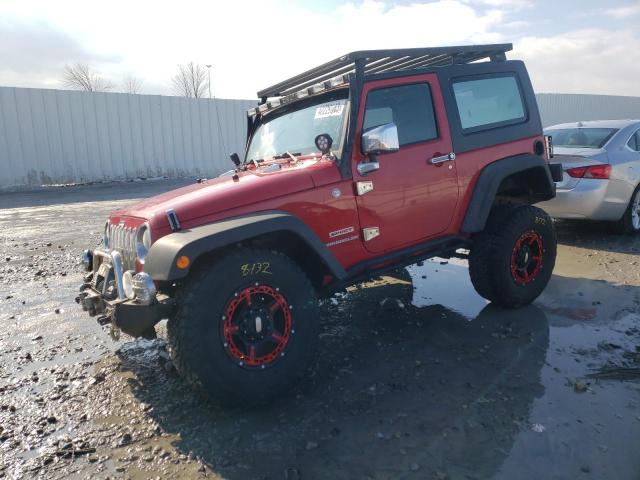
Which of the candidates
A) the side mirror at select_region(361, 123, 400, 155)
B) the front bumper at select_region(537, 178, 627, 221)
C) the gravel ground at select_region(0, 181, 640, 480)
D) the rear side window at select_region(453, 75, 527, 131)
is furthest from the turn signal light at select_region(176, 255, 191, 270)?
the front bumper at select_region(537, 178, 627, 221)

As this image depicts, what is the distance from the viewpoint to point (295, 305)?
297cm

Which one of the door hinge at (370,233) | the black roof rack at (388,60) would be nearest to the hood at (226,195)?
the door hinge at (370,233)

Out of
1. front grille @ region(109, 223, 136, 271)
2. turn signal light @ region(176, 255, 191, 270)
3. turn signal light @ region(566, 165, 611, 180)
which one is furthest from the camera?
turn signal light @ region(566, 165, 611, 180)

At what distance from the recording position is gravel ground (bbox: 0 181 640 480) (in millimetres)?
2424

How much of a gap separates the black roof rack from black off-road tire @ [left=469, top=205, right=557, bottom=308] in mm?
1429

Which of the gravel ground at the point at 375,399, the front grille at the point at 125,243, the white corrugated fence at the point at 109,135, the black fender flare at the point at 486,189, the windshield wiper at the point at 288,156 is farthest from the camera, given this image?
the white corrugated fence at the point at 109,135

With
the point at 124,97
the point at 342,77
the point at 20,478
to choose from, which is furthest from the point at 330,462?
the point at 124,97

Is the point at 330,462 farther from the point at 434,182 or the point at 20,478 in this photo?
the point at 434,182

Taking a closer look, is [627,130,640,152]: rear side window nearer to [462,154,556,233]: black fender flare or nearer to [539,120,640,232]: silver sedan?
[539,120,640,232]: silver sedan

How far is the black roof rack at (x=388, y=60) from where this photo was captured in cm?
351

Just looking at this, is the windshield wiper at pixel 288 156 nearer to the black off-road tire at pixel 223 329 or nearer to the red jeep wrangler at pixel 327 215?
the red jeep wrangler at pixel 327 215

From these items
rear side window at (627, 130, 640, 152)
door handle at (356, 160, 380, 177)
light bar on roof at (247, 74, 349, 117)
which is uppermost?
light bar on roof at (247, 74, 349, 117)

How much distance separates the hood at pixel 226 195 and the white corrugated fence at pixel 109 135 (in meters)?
15.1

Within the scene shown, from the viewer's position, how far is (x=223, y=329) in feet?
9.02
